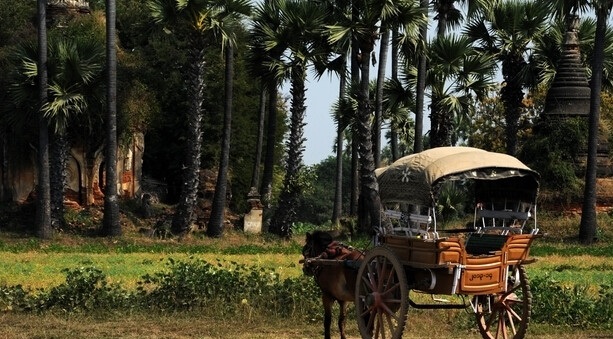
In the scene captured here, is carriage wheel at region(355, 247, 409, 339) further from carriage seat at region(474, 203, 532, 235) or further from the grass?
the grass

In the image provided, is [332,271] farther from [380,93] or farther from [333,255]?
[380,93]

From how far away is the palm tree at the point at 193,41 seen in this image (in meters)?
31.7

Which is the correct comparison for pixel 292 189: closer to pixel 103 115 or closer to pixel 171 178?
pixel 103 115

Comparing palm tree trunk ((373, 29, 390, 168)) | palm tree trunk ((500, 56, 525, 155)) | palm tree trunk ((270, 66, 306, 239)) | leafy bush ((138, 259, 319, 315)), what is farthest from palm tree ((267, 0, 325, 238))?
leafy bush ((138, 259, 319, 315))

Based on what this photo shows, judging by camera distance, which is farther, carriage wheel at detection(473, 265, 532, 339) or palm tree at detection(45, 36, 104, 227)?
palm tree at detection(45, 36, 104, 227)

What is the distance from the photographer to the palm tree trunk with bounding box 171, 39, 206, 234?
32344 mm

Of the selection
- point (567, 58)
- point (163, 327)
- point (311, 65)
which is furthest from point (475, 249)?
point (567, 58)

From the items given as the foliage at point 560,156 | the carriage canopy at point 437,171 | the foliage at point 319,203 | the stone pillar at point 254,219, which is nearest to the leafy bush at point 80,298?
the carriage canopy at point 437,171

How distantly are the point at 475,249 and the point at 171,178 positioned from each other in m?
34.0

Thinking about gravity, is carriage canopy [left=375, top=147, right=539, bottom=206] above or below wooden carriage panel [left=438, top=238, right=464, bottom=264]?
above

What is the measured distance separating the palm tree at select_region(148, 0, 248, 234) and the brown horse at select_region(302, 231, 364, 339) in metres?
19.6

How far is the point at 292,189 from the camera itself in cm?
3341

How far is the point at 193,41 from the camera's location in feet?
106

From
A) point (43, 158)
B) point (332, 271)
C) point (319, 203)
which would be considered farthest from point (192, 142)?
point (319, 203)
